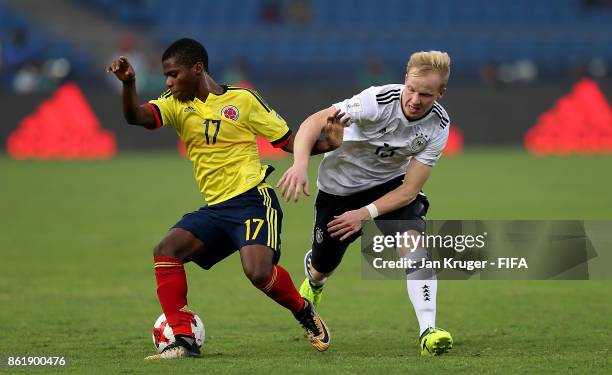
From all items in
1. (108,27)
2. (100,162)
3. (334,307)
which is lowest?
(334,307)

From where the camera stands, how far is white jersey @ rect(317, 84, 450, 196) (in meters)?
7.29

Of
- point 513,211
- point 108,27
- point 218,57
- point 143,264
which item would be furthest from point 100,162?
point 143,264

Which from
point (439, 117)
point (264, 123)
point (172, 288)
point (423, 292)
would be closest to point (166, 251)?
point (172, 288)

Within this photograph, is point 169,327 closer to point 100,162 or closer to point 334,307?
point 334,307

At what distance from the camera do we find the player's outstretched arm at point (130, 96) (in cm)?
677

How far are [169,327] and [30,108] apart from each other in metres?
19.7

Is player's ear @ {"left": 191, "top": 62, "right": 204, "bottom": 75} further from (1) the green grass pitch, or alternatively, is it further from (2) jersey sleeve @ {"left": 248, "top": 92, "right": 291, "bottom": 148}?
(1) the green grass pitch

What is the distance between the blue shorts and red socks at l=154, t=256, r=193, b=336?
0.51 feet

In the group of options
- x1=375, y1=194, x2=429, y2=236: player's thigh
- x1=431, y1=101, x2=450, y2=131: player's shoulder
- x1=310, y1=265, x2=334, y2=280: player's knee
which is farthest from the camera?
x1=310, y1=265, x2=334, y2=280: player's knee

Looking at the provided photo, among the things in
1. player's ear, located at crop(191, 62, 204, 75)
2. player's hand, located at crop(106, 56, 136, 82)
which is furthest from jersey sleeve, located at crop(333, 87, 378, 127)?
player's hand, located at crop(106, 56, 136, 82)

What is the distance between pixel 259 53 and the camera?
31.7 metres

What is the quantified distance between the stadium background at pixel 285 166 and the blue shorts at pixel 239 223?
2.32 ft

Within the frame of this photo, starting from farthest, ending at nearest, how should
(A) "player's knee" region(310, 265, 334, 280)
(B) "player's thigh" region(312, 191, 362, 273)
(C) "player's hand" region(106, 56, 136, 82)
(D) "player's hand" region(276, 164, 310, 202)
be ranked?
(A) "player's knee" region(310, 265, 334, 280)
(B) "player's thigh" region(312, 191, 362, 273)
(C) "player's hand" region(106, 56, 136, 82)
(D) "player's hand" region(276, 164, 310, 202)

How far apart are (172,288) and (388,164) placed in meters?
1.76
